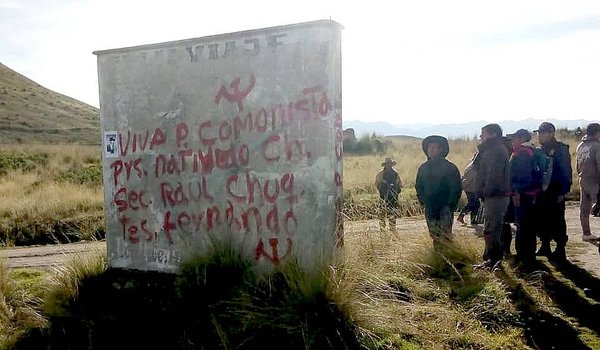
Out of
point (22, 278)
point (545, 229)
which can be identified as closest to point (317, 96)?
point (545, 229)

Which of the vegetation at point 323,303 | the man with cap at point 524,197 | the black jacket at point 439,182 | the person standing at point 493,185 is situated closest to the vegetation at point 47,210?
the vegetation at point 323,303

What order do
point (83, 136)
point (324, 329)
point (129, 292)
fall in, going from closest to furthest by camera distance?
point (324, 329)
point (129, 292)
point (83, 136)

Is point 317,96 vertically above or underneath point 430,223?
above

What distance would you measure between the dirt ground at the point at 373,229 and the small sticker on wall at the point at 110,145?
1.35m

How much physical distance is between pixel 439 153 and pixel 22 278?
19.2 ft

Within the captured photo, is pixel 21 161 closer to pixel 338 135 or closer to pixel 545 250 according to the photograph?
pixel 338 135

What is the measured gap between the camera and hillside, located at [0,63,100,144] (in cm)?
5006

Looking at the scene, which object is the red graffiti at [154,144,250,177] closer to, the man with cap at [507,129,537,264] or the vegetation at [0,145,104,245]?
the man with cap at [507,129,537,264]

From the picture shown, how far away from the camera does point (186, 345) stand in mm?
5086

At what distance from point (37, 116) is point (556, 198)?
6016cm

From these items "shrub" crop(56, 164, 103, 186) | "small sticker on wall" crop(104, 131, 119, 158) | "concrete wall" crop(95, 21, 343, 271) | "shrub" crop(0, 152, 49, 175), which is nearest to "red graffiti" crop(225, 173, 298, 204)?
"concrete wall" crop(95, 21, 343, 271)

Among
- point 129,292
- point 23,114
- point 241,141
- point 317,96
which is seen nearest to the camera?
point 317,96

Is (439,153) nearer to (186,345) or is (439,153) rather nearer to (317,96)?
(317,96)

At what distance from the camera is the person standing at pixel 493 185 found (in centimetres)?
662
